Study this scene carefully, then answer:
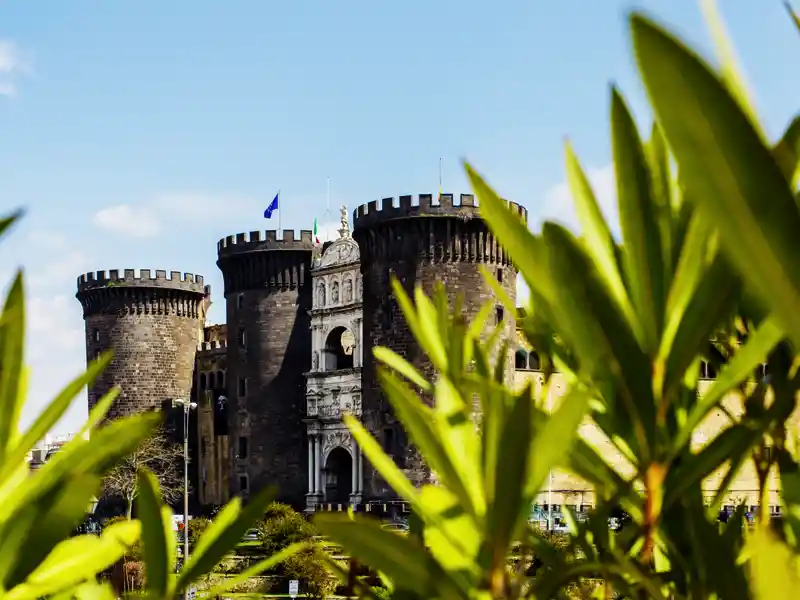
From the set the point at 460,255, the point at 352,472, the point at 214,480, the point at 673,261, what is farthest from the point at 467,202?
the point at 673,261

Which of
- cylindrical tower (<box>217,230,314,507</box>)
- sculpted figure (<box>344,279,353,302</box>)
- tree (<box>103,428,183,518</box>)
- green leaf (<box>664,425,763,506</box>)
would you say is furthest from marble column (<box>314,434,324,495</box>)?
green leaf (<box>664,425,763,506</box>)

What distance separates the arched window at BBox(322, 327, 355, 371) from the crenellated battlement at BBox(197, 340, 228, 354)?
306 inches

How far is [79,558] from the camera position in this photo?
158 cm

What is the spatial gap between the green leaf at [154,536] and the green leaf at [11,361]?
0.80 ft

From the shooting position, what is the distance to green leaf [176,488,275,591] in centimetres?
144

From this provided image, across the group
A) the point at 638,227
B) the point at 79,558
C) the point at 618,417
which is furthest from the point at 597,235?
the point at 79,558

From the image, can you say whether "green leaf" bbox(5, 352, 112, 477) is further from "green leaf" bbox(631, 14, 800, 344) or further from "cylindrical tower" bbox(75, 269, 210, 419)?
"cylindrical tower" bbox(75, 269, 210, 419)

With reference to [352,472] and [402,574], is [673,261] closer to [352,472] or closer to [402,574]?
[402,574]

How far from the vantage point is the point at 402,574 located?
1205mm

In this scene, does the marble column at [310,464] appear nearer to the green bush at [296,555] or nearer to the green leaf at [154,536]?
the green bush at [296,555]

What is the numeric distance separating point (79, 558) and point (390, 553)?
24.4 inches

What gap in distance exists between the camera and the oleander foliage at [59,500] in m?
1.40

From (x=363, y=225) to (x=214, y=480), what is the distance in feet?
56.9

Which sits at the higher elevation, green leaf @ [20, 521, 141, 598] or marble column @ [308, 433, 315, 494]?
marble column @ [308, 433, 315, 494]
